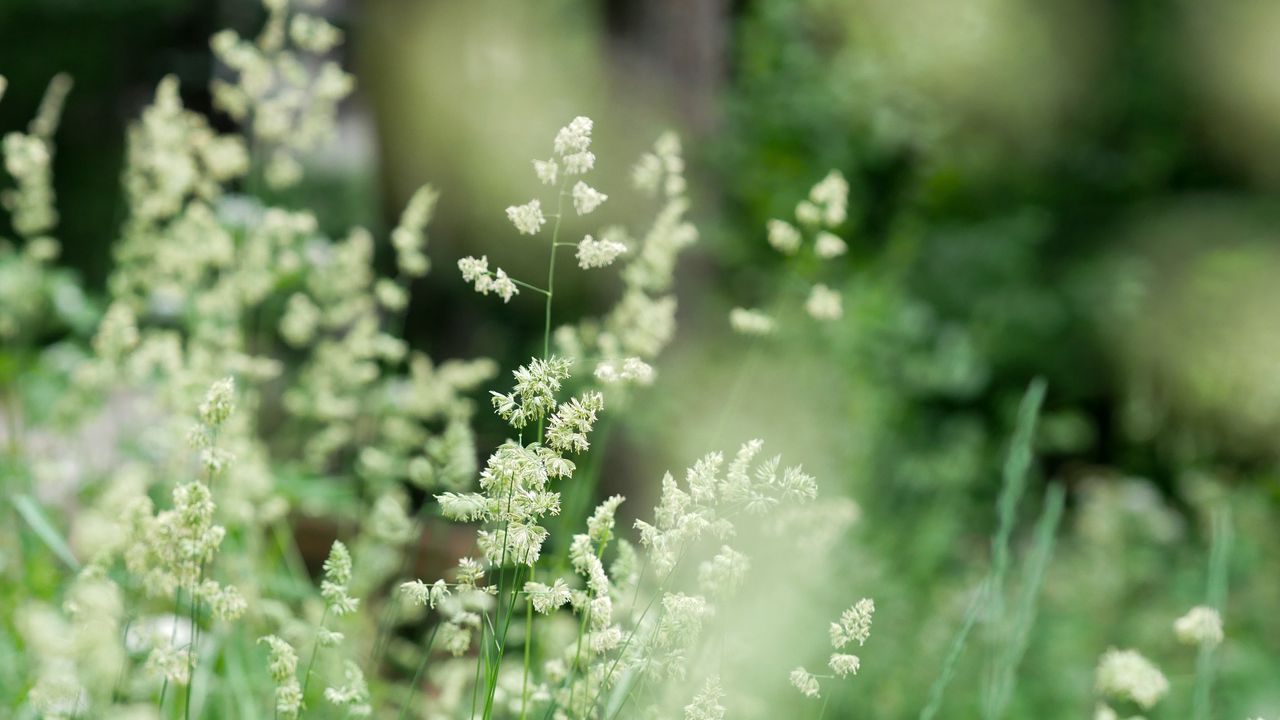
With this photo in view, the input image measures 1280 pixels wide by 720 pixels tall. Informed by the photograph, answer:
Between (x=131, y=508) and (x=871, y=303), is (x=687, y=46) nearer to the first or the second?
(x=871, y=303)

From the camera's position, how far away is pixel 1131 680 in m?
1.29

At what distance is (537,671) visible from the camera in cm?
184

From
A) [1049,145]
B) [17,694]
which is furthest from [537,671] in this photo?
[1049,145]

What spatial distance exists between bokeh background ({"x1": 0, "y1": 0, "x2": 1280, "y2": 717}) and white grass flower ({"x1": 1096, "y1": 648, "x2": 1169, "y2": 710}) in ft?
4.21

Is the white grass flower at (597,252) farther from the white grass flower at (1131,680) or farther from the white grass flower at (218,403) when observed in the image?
the white grass flower at (1131,680)

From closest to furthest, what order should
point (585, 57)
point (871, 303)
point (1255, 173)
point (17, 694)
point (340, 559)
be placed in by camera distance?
point (340, 559)
point (17, 694)
point (871, 303)
point (585, 57)
point (1255, 173)

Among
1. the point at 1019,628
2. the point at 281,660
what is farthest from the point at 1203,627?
the point at 281,660

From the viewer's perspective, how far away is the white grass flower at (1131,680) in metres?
1.28

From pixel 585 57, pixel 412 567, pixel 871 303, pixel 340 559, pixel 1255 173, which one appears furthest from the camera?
pixel 1255 173

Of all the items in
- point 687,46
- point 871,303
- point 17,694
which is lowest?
point 17,694

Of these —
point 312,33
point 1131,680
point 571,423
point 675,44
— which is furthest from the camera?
point 675,44

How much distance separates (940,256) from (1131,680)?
392cm

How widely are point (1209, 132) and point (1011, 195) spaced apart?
143 cm

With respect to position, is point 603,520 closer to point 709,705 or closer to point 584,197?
point 709,705
